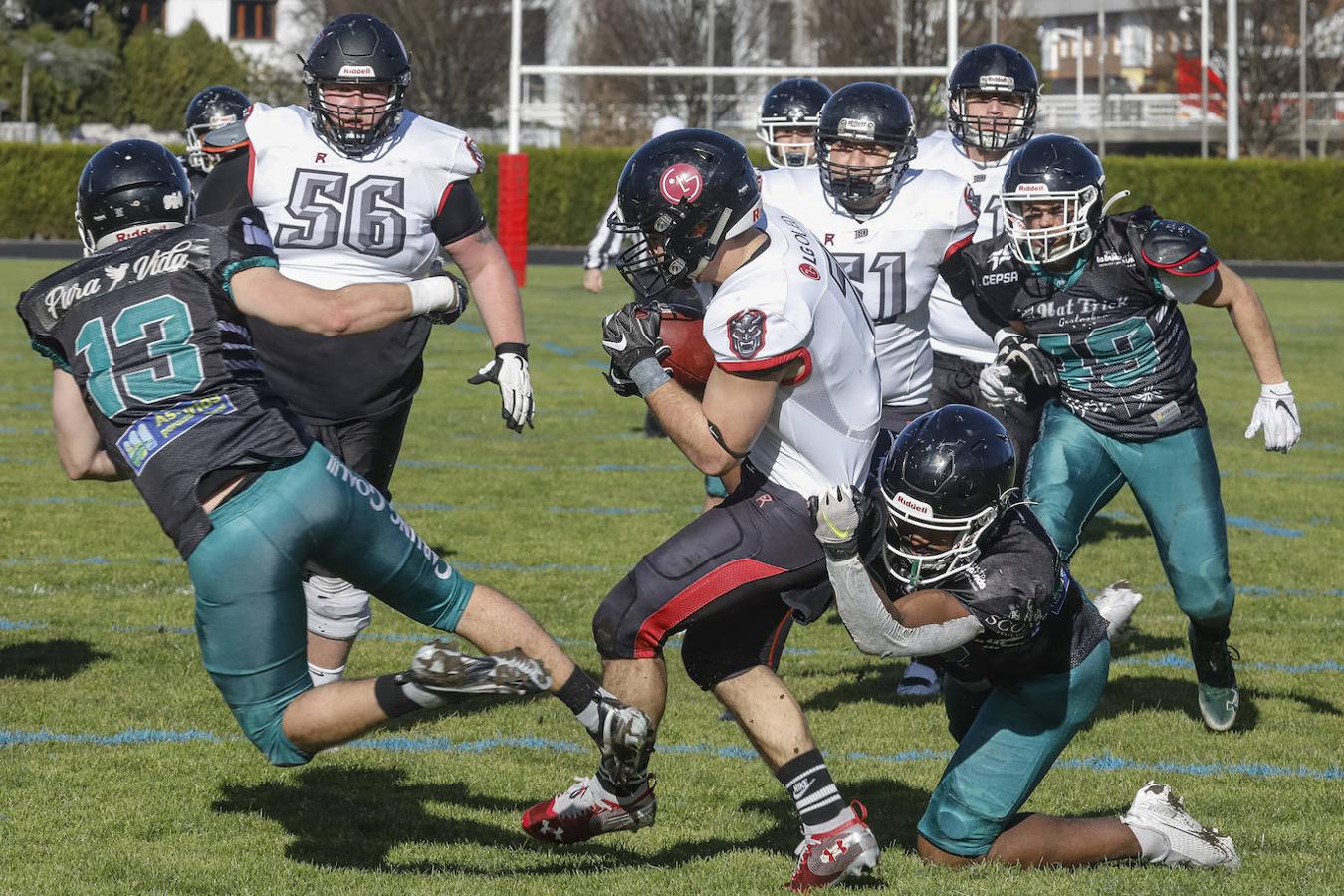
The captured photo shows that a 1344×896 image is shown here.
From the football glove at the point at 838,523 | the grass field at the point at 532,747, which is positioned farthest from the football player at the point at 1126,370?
the football glove at the point at 838,523

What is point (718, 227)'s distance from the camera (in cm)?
411

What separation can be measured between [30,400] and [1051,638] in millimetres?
9981

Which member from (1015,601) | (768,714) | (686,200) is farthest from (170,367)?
(1015,601)

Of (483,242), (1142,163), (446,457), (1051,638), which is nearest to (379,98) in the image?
(483,242)

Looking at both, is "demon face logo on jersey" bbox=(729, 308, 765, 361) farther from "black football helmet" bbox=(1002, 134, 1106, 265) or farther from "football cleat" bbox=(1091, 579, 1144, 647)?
"football cleat" bbox=(1091, 579, 1144, 647)

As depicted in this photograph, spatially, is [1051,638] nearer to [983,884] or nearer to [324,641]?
[983,884]

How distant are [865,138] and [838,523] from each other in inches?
95.3

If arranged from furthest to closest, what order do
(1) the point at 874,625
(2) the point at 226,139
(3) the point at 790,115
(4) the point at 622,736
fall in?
(3) the point at 790,115, (2) the point at 226,139, (4) the point at 622,736, (1) the point at 874,625

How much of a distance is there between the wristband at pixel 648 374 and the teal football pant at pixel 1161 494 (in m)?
1.84

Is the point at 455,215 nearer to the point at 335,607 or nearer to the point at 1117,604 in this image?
the point at 335,607

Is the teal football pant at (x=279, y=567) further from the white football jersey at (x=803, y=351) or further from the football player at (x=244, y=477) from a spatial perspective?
the white football jersey at (x=803, y=351)

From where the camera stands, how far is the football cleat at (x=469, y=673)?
3594 mm

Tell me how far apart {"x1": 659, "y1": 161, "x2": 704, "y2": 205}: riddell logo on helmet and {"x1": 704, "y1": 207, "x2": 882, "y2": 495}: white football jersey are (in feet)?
0.72

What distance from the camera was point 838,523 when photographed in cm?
362
